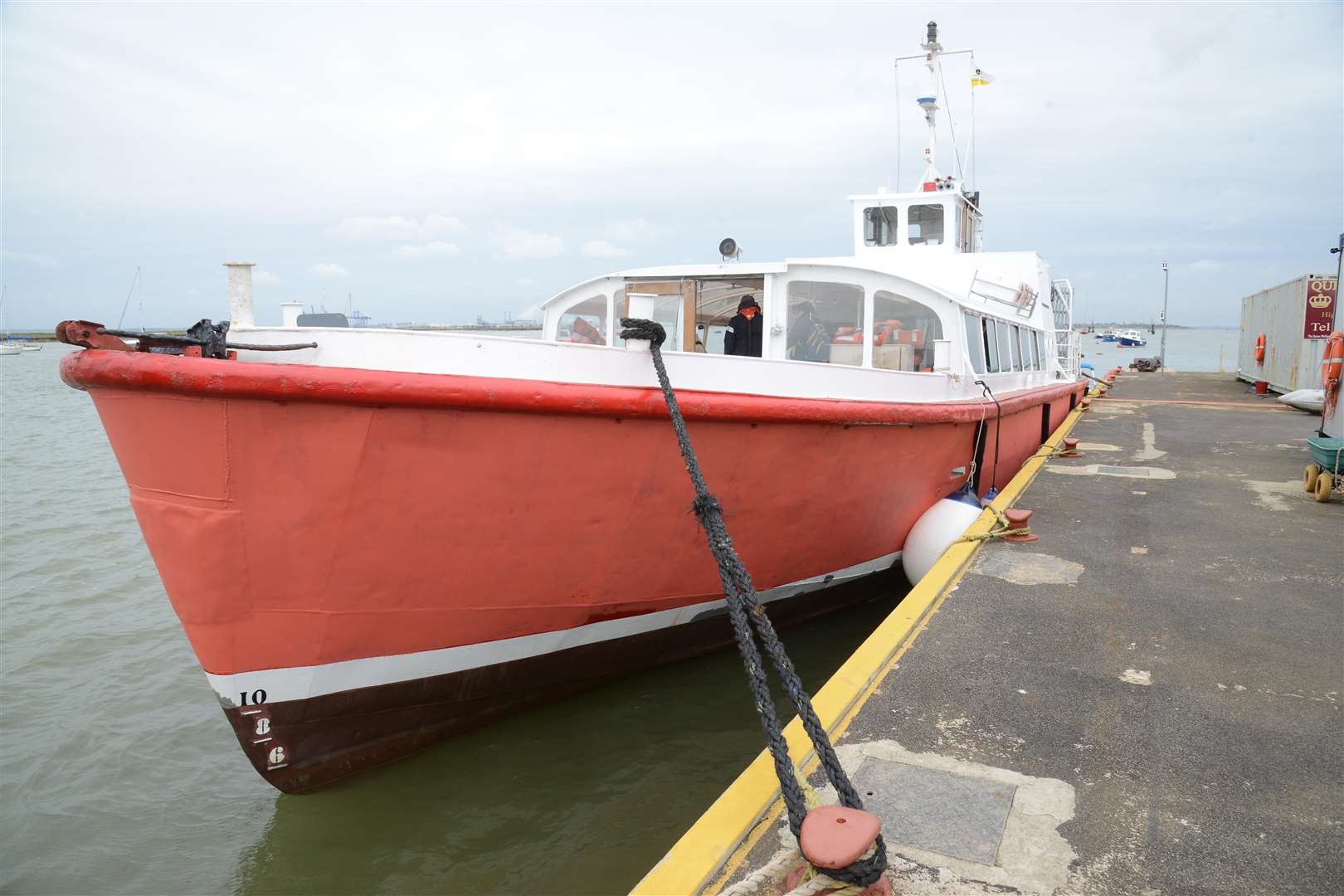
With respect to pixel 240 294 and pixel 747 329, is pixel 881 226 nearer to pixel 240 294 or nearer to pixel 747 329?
pixel 747 329

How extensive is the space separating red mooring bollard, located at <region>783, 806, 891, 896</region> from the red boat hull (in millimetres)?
1979

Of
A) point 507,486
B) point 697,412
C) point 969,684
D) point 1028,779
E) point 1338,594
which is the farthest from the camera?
point 1338,594

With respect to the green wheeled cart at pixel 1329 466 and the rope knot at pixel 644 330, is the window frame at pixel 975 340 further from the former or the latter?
the rope knot at pixel 644 330

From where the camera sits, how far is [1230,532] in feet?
18.3

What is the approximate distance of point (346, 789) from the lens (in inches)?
156

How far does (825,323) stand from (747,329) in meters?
0.56

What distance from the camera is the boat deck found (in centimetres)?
218

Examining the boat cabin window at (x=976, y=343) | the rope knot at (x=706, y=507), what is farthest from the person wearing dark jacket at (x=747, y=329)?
the rope knot at (x=706, y=507)

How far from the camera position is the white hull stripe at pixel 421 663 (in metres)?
3.50

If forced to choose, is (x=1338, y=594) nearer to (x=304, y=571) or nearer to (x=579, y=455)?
(x=579, y=455)

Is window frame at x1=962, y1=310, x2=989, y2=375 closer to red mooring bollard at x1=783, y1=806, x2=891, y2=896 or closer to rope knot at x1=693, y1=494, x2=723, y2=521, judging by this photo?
rope knot at x1=693, y1=494, x2=723, y2=521

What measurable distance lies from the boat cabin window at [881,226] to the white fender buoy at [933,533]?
437 centimetres

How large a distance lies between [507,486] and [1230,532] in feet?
16.0

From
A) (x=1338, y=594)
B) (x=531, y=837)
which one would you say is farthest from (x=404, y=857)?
(x=1338, y=594)
